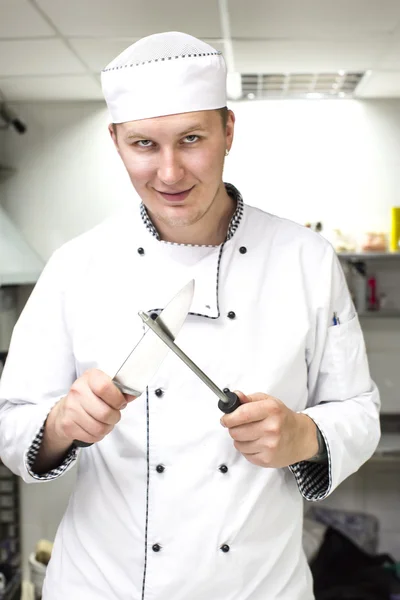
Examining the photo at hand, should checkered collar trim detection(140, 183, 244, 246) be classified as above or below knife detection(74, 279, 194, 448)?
above

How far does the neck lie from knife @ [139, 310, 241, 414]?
1.01ft

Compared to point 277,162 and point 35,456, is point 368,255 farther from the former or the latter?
point 35,456

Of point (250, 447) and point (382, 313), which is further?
point (382, 313)

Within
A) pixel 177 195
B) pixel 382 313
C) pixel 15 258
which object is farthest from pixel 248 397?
pixel 382 313

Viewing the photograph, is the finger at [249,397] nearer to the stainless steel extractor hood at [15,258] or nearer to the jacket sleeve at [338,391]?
the jacket sleeve at [338,391]

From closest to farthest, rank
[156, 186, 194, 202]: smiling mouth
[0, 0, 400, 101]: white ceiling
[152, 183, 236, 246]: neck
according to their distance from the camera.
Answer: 1. [156, 186, 194, 202]: smiling mouth
2. [152, 183, 236, 246]: neck
3. [0, 0, 400, 101]: white ceiling

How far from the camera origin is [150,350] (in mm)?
823

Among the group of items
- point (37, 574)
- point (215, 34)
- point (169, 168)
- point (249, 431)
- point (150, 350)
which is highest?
point (215, 34)

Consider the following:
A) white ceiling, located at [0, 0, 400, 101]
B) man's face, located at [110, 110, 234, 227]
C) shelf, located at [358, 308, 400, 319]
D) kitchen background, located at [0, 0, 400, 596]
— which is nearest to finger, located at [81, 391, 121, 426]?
man's face, located at [110, 110, 234, 227]

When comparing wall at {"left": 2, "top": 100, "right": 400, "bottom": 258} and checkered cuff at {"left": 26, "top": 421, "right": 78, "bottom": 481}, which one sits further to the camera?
wall at {"left": 2, "top": 100, "right": 400, "bottom": 258}

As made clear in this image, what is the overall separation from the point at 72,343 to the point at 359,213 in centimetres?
181

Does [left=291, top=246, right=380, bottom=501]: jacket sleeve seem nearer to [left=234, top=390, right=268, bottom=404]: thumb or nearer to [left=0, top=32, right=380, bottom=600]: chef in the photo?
[left=0, top=32, right=380, bottom=600]: chef

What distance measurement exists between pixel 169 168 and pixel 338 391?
41 centimetres

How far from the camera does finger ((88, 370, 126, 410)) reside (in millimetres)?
849
